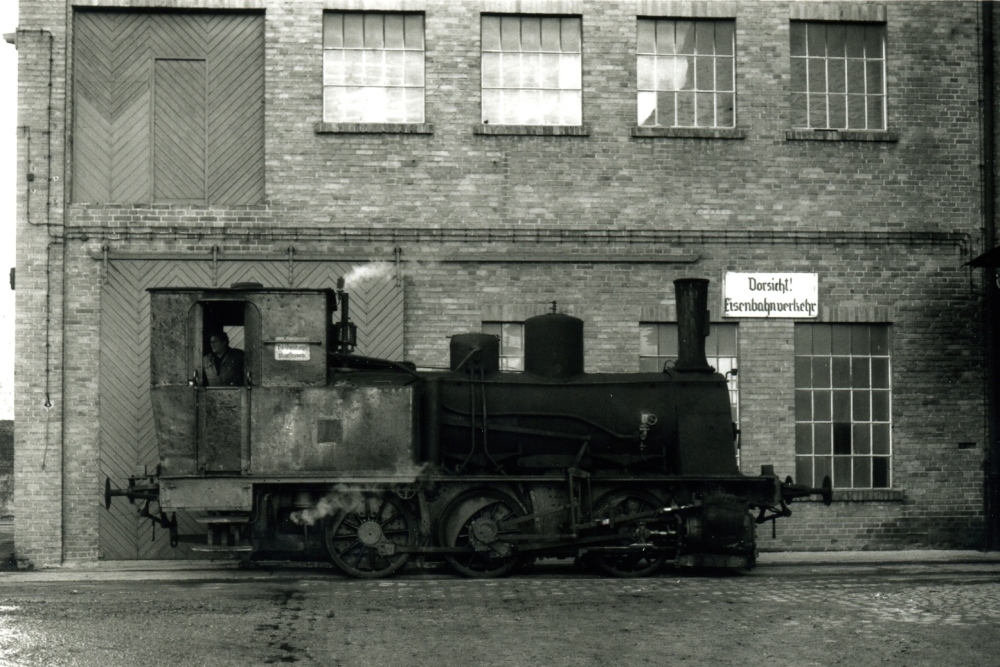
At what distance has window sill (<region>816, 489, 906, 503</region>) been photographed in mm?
14258

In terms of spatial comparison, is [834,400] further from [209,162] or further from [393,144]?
[209,162]

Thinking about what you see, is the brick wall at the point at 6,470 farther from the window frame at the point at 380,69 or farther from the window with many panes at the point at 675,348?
the window with many panes at the point at 675,348

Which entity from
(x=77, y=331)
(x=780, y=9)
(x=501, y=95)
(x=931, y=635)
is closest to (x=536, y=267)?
(x=501, y=95)

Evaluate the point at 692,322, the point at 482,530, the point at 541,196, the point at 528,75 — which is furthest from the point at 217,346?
the point at 528,75

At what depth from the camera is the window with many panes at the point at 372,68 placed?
14211 millimetres

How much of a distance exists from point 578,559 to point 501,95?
5543 millimetres

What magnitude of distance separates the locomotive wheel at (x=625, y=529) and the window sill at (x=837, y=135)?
16.8ft

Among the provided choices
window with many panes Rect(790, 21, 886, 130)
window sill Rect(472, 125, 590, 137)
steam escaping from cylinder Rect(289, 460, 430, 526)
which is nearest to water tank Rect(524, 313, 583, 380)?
steam escaping from cylinder Rect(289, 460, 430, 526)

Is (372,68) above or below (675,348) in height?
above

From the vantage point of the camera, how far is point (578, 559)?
1199cm

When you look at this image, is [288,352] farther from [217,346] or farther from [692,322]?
[692,322]

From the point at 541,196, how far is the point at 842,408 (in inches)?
170

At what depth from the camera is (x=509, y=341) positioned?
14148 millimetres

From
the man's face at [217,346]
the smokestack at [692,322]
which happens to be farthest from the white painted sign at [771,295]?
the man's face at [217,346]
